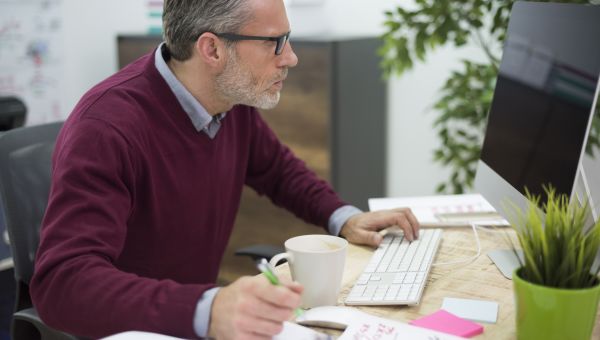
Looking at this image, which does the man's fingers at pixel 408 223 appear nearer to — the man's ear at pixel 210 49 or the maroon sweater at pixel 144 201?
the maroon sweater at pixel 144 201

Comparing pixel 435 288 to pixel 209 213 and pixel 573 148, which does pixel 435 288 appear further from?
pixel 209 213

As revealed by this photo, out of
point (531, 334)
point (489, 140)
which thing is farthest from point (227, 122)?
point (531, 334)

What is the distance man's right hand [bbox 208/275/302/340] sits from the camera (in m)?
0.88

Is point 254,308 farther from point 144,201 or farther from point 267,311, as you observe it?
point 144,201

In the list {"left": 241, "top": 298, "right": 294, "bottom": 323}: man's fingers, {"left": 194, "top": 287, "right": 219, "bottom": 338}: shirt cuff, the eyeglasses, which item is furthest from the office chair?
{"left": 241, "top": 298, "right": 294, "bottom": 323}: man's fingers

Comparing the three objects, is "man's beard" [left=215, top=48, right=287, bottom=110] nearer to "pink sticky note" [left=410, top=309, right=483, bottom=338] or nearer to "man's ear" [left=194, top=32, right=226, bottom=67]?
"man's ear" [left=194, top=32, right=226, bottom=67]

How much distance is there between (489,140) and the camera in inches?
58.6

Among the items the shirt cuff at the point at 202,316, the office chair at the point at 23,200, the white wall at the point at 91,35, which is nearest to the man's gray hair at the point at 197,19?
the office chair at the point at 23,200

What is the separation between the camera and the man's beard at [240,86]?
146 cm

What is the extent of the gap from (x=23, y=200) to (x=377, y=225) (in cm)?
77

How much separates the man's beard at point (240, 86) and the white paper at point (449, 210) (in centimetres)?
39

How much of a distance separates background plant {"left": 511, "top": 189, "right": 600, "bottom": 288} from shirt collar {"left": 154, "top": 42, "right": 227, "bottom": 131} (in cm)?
79

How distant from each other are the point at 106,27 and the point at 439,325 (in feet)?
10.6

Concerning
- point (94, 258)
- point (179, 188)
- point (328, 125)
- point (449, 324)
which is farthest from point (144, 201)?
point (328, 125)
